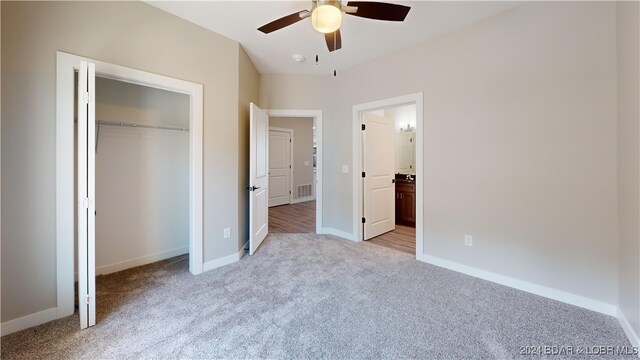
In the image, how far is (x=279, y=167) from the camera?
22.4ft

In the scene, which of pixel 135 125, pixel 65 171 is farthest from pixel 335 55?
pixel 65 171

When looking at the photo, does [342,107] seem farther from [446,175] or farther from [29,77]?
[29,77]

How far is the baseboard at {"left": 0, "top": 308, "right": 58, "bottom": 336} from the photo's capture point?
1.68 metres

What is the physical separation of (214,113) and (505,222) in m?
3.20

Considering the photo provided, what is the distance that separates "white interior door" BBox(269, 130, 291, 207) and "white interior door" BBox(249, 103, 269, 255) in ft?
9.43

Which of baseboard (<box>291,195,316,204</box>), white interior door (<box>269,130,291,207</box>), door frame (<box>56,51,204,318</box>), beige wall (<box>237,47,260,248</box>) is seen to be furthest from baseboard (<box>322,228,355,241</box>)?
baseboard (<box>291,195,316,204</box>)

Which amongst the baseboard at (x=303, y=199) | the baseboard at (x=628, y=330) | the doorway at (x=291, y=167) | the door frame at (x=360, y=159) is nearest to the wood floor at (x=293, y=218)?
the doorway at (x=291, y=167)

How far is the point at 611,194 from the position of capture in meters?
1.92

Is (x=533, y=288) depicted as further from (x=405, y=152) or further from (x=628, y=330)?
(x=405, y=152)

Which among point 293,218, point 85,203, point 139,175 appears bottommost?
point 293,218

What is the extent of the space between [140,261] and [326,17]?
3.14 m

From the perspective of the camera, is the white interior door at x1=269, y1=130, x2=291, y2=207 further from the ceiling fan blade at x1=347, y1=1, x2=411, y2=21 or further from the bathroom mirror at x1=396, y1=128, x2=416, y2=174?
the ceiling fan blade at x1=347, y1=1, x2=411, y2=21

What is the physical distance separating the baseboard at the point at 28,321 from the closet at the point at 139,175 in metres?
0.80

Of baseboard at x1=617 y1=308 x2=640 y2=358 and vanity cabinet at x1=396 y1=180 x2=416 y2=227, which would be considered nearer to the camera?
baseboard at x1=617 y1=308 x2=640 y2=358
